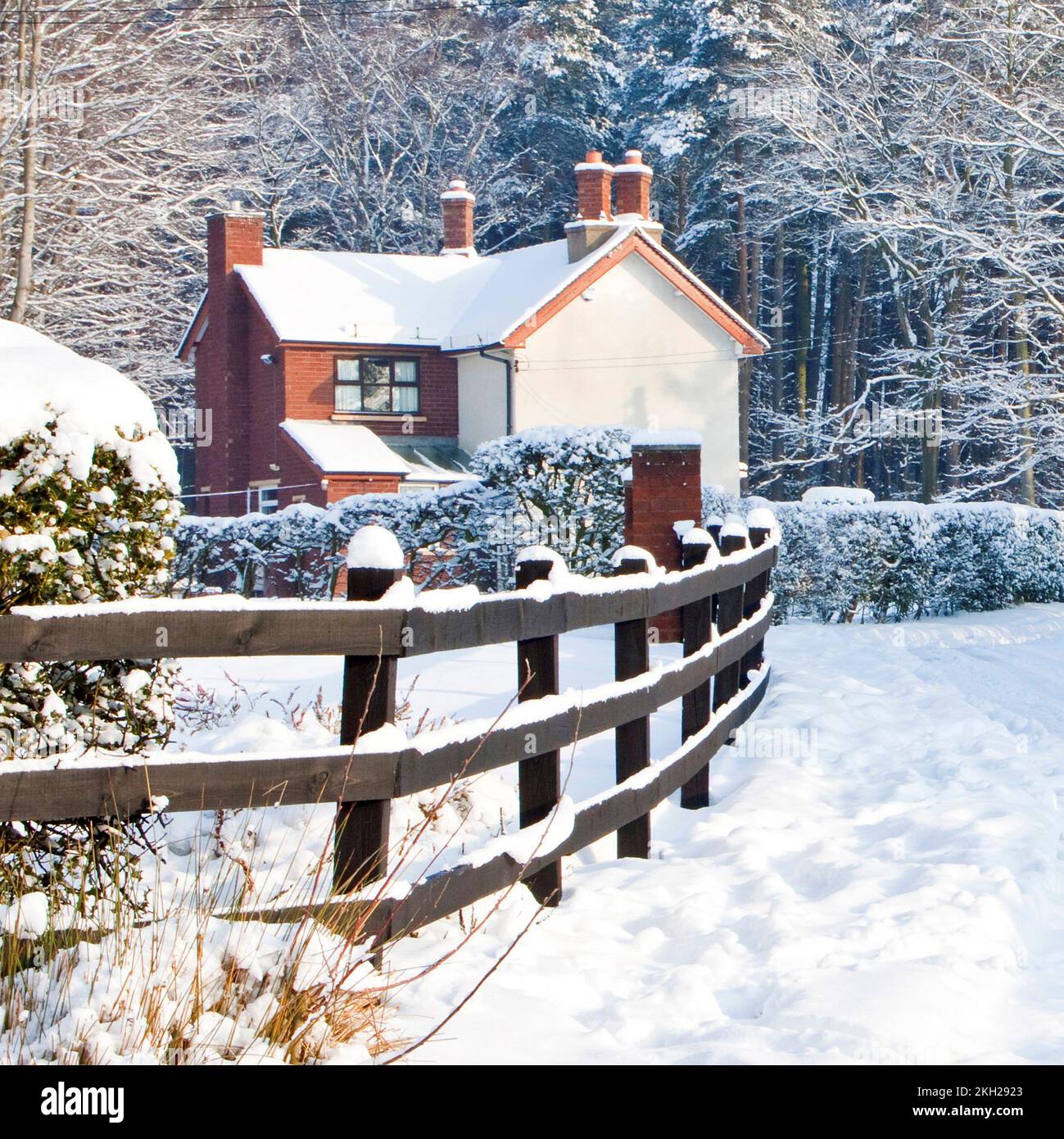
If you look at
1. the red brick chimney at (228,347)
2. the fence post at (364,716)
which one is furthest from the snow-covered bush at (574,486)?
the red brick chimney at (228,347)

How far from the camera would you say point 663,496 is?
565 inches

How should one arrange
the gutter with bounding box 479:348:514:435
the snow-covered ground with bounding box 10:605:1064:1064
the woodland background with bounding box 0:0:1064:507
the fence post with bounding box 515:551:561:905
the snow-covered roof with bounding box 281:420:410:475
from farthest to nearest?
1. the gutter with bounding box 479:348:514:435
2. the snow-covered roof with bounding box 281:420:410:475
3. the woodland background with bounding box 0:0:1064:507
4. the fence post with bounding box 515:551:561:905
5. the snow-covered ground with bounding box 10:605:1064:1064

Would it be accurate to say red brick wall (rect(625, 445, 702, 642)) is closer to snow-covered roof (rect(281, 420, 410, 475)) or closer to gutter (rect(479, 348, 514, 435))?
snow-covered roof (rect(281, 420, 410, 475))

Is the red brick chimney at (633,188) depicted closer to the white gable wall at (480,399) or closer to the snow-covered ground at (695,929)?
the white gable wall at (480,399)

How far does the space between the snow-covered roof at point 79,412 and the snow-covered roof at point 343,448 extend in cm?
2625

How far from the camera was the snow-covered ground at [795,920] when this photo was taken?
14.0ft

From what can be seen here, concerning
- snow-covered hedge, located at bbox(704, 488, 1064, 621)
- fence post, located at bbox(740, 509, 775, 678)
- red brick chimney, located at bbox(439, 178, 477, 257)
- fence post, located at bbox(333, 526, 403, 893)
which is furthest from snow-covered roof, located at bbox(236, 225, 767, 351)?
fence post, located at bbox(333, 526, 403, 893)

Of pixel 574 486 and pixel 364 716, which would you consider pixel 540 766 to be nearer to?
pixel 364 716

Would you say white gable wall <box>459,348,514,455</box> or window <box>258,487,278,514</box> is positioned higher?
white gable wall <box>459,348,514,455</box>

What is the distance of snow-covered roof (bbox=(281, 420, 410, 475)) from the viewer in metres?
31.2

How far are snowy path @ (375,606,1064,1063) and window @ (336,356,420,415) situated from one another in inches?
1025
